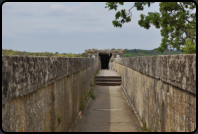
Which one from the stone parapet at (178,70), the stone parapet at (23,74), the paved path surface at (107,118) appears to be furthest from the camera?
the paved path surface at (107,118)

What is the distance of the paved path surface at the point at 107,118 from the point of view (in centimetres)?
551

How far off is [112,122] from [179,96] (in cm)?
355

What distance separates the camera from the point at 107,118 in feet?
21.0

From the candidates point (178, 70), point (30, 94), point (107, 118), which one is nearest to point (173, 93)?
point (178, 70)

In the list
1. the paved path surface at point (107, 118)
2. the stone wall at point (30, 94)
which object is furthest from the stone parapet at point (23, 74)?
the paved path surface at point (107, 118)

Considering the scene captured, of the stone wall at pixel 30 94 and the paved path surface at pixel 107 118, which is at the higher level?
the stone wall at pixel 30 94

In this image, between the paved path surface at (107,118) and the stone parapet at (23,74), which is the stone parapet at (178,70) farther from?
the paved path surface at (107,118)

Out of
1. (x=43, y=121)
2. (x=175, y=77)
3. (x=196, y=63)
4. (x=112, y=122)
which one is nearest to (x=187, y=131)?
(x=175, y=77)

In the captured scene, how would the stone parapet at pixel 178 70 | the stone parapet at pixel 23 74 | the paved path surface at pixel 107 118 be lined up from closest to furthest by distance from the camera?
1. the stone parapet at pixel 23 74
2. the stone parapet at pixel 178 70
3. the paved path surface at pixel 107 118

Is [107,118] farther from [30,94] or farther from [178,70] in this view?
[30,94]

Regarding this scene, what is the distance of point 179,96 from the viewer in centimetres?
283

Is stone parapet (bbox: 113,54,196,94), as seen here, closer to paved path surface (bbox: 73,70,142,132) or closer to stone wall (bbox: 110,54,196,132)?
stone wall (bbox: 110,54,196,132)

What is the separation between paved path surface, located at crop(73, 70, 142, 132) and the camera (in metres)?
5.51

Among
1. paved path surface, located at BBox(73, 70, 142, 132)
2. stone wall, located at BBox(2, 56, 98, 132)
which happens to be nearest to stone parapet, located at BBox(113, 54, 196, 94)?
stone wall, located at BBox(2, 56, 98, 132)
